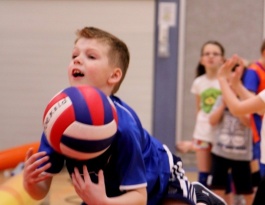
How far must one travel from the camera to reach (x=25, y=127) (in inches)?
272

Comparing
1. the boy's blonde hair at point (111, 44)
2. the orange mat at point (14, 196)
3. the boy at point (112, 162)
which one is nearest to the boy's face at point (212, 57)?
the orange mat at point (14, 196)

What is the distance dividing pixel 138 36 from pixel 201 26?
824 mm

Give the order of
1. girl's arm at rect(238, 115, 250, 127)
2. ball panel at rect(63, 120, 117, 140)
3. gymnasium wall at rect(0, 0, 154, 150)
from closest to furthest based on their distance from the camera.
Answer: ball panel at rect(63, 120, 117, 140), girl's arm at rect(238, 115, 250, 127), gymnasium wall at rect(0, 0, 154, 150)

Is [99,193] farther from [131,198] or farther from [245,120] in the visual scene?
[245,120]

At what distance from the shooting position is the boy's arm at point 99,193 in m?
2.10

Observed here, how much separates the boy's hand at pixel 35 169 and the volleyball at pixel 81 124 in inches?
8.3

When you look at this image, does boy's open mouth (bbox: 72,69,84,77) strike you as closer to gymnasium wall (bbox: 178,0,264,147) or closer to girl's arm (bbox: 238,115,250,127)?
girl's arm (bbox: 238,115,250,127)

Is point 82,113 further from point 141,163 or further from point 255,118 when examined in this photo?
point 255,118

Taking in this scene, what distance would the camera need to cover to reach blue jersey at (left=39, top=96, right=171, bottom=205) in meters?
2.15

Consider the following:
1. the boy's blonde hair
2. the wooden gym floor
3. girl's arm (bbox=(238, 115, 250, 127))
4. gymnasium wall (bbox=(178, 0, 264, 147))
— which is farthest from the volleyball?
gymnasium wall (bbox=(178, 0, 264, 147))

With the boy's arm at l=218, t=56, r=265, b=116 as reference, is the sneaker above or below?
below

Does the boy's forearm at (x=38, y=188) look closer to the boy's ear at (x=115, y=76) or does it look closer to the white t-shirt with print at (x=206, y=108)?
the boy's ear at (x=115, y=76)

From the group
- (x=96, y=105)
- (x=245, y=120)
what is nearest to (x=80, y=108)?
(x=96, y=105)

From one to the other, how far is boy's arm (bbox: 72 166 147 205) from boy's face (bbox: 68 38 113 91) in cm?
36
